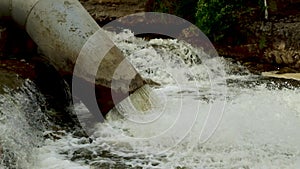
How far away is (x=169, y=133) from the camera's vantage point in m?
4.14

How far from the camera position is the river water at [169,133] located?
3490 mm

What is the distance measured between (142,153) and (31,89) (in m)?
1.41

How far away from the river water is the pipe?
0.55ft

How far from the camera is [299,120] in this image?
15.0 feet

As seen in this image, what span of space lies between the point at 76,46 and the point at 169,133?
51.4 inches

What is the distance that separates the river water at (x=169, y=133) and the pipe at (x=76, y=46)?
168mm

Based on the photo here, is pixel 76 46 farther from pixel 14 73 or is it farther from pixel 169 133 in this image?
pixel 169 133

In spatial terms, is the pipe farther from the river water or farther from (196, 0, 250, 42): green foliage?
(196, 0, 250, 42): green foliage

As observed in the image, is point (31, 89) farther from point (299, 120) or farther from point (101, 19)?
point (101, 19)

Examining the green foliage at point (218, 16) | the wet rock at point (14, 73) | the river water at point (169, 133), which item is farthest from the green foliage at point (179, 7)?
the wet rock at point (14, 73)

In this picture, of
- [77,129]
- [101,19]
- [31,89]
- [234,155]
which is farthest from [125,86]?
[101,19]

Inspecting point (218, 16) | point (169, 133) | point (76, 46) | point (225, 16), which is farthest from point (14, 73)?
point (225, 16)

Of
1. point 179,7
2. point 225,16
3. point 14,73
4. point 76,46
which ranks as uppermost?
point 179,7

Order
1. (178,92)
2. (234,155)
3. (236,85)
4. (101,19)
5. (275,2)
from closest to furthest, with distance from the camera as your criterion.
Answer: (234,155)
(178,92)
(236,85)
(275,2)
(101,19)
